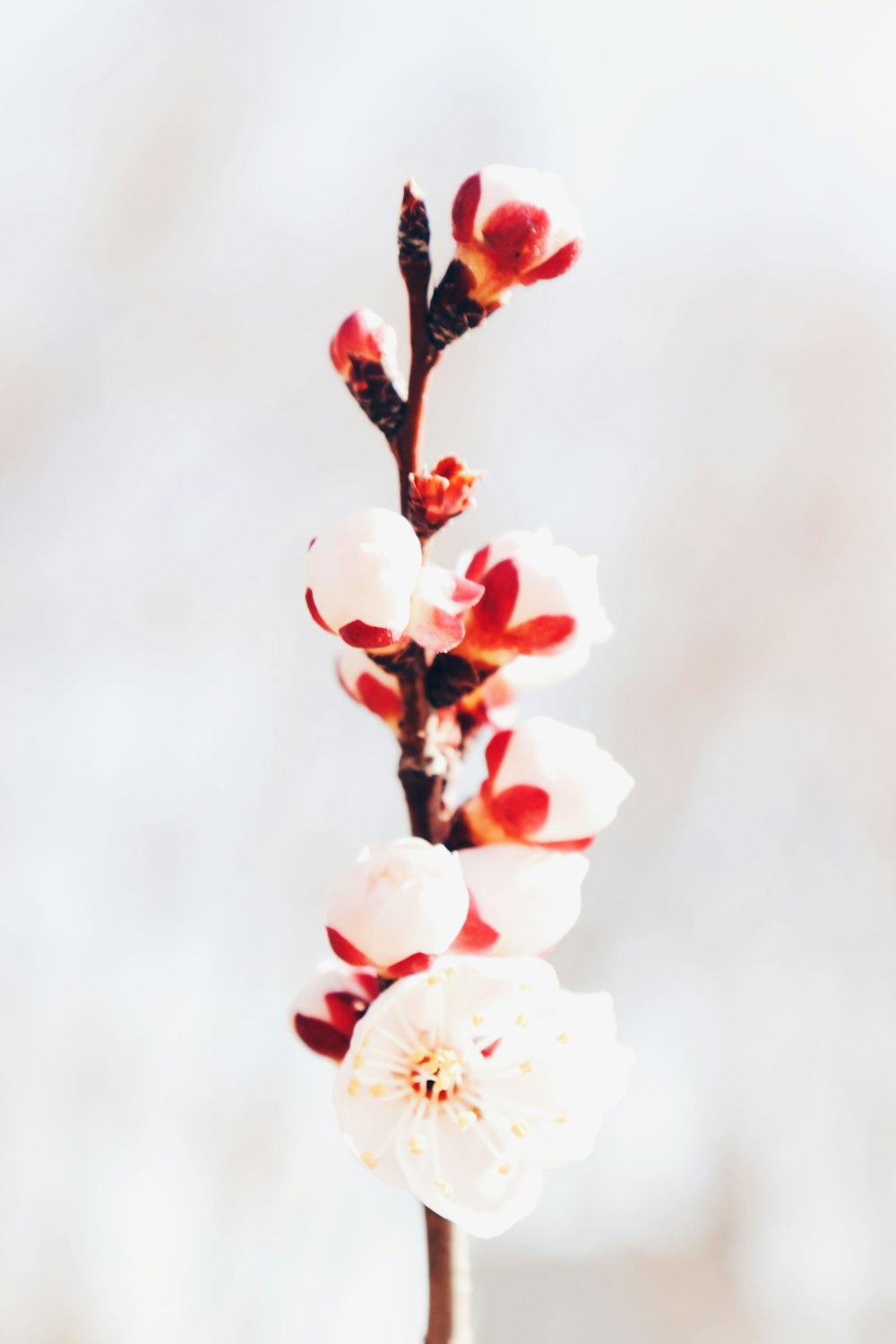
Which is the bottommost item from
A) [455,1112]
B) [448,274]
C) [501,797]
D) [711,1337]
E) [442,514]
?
[711,1337]

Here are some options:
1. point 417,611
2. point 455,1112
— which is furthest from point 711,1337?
point 417,611

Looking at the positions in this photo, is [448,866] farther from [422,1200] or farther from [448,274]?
[448,274]

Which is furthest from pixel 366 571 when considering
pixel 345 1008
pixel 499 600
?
pixel 345 1008

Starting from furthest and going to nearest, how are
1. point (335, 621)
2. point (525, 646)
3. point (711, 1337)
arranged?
1. point (711, 1337)
2. point (525, 646)
3. point (335, 621)

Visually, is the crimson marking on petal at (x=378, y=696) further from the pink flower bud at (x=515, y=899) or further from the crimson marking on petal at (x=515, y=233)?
the crimson marking on petal at (x=515, y=233)

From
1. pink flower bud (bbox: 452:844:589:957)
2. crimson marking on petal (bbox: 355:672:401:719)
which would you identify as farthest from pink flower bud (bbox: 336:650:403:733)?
pink flower bud (bbox: 452:844:589:957)

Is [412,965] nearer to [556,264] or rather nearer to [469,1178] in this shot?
[469,1178]
